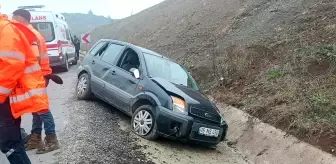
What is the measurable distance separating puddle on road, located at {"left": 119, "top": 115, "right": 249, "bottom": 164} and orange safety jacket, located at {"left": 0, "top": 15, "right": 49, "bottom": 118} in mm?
2575

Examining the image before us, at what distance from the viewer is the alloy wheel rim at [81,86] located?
29.9 feet

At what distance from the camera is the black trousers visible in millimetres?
3629

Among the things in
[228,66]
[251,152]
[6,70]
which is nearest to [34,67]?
[6,70]

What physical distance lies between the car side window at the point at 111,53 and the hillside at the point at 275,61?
2845 millimetres

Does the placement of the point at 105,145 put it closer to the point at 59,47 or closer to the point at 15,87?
the point at 15,87

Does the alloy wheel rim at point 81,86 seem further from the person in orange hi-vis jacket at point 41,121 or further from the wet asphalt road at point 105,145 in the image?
the person in orange hi-vis jacket at point 41,121

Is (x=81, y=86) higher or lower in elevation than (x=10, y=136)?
lower

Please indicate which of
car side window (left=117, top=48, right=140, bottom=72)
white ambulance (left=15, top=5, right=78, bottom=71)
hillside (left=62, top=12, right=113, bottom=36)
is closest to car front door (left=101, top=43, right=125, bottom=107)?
car side window (left=117, top=48, right=140, bottom=72)

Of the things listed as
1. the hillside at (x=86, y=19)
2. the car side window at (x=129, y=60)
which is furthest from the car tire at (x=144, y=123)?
the hillside at (x=86, y=19)

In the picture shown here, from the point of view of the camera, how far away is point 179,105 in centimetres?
698

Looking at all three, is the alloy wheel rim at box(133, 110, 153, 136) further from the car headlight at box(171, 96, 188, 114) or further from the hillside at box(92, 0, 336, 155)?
the hillside at box(92, 0, 336, 155)

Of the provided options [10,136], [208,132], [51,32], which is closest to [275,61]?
[208,132]

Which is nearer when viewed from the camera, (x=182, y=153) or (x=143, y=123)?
(x=182, y=153)

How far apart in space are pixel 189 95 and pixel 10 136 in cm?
412
